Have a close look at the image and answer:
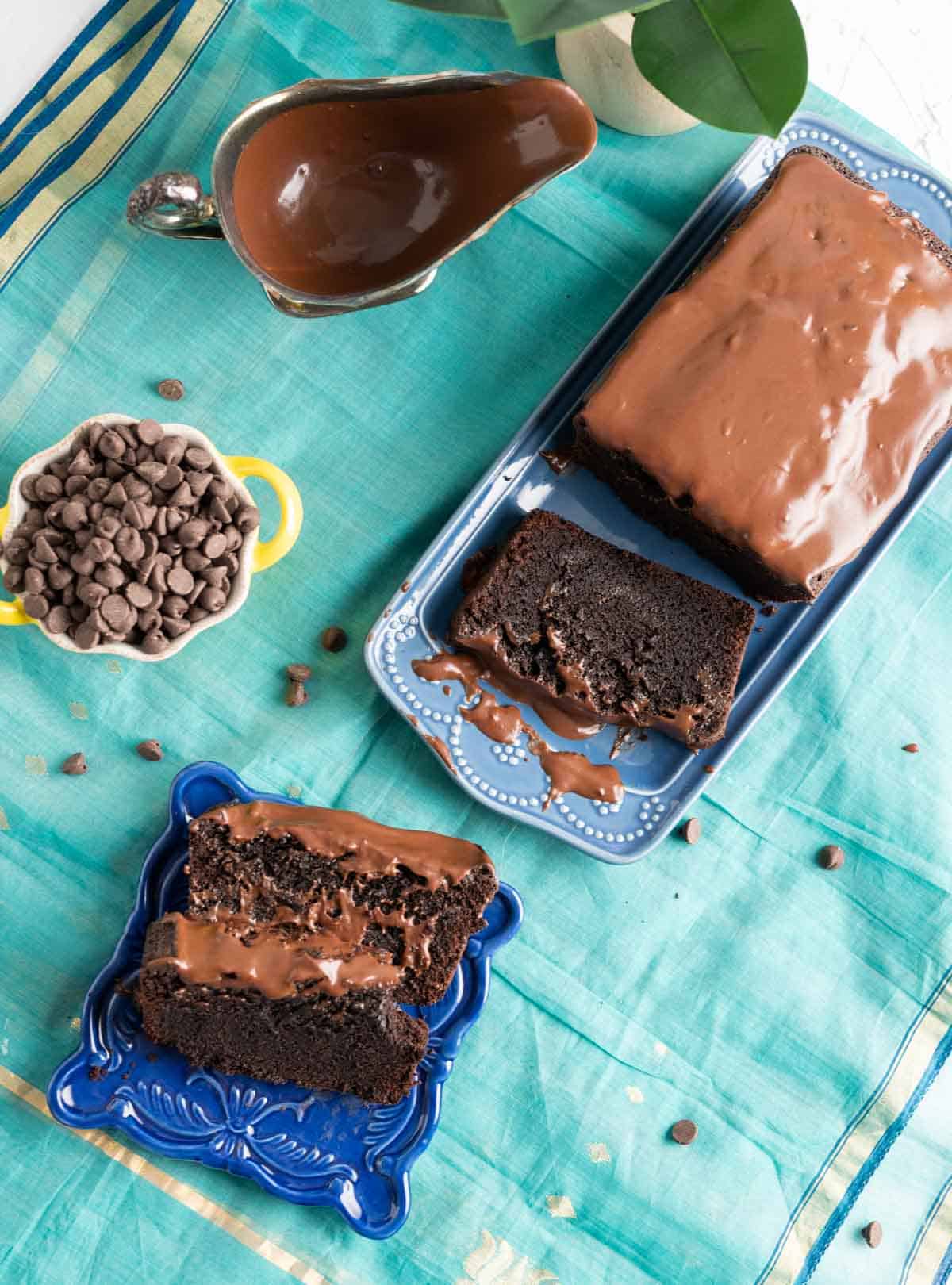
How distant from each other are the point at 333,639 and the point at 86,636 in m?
0.48

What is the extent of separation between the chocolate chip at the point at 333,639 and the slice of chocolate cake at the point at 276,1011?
56 cm

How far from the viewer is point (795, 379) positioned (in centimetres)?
210

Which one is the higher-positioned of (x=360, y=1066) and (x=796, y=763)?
(x=796, y=763)

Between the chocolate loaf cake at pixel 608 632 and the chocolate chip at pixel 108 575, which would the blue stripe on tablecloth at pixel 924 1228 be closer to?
the chocolate loaf cake at pixel 608 632

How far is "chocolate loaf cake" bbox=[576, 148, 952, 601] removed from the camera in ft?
6.88

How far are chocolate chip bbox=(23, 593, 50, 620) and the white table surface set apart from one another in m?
1.88

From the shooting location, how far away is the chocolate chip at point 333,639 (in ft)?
7.60

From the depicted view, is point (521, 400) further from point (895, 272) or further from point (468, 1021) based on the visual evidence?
point (468, 1021)

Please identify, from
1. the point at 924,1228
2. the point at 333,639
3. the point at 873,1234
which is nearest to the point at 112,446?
the point at 333,639

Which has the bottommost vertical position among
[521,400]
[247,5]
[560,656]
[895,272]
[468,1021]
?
[468,1021]

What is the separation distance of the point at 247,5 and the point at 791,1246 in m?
2.77

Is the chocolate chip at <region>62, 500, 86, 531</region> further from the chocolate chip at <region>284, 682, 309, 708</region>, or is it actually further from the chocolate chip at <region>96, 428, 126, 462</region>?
the chocolate chip at <region>284, 682, 309, 708</region>

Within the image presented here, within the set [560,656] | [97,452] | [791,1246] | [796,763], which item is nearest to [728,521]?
[560,656]

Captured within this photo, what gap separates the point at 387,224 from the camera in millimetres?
2133
